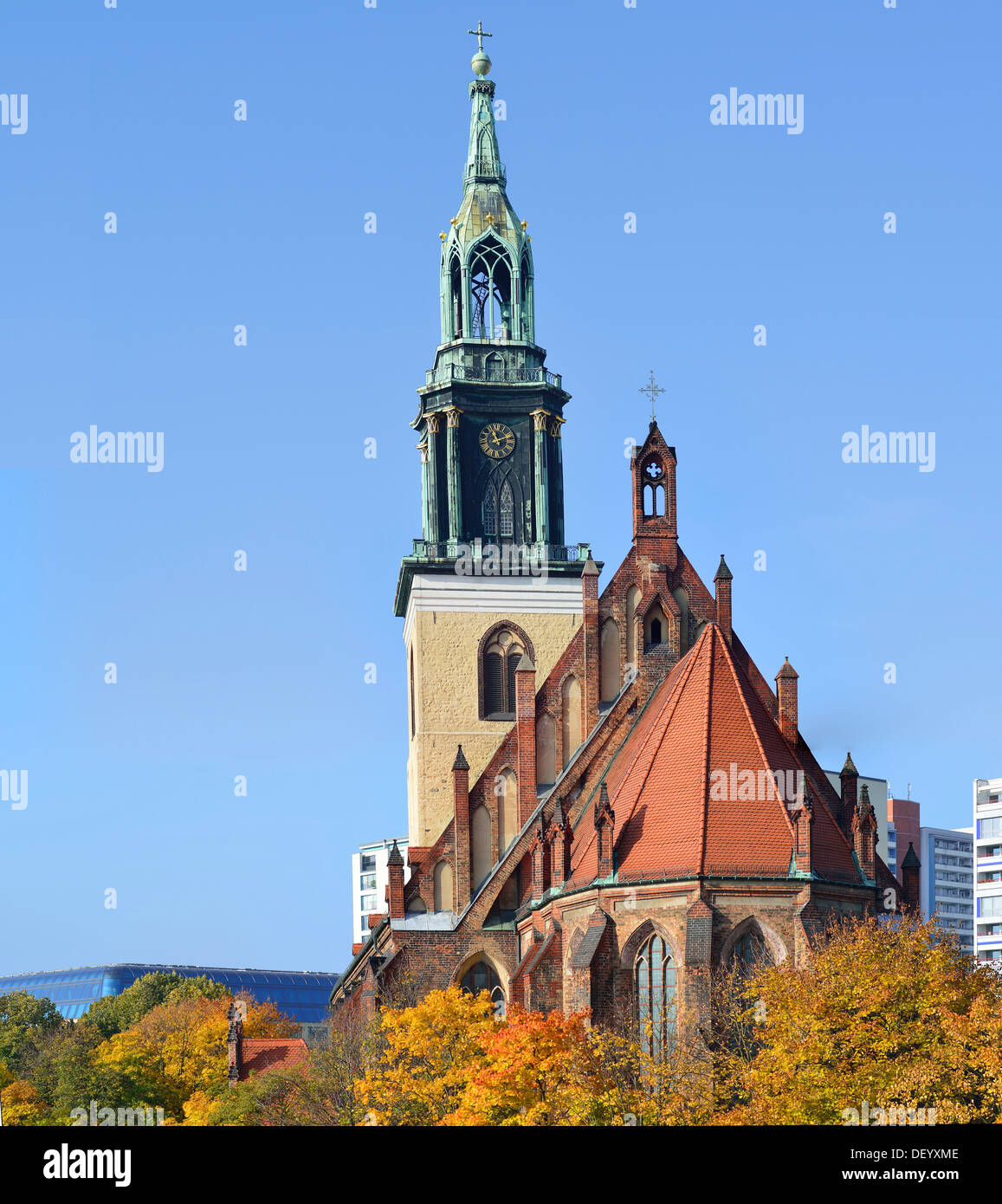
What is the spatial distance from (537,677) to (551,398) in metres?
12.7

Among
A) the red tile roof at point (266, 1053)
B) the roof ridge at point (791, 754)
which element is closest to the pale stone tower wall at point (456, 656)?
the roof ridge at point (791, 754)

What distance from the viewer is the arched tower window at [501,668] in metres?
75.5

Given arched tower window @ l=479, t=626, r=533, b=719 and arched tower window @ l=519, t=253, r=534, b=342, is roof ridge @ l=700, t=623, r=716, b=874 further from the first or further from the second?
arched tower window @ l=519, t=253, r=534, b=342

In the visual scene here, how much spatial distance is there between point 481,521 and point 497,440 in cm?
370

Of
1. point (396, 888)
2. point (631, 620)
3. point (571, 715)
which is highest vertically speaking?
point (631, 620)

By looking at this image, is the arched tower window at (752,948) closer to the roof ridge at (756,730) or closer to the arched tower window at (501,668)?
the roof ridge at (756,730)

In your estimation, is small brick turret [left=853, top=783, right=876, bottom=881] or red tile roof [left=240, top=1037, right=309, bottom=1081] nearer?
small brick turret [left=853, top=783, right=876, bottom=881]

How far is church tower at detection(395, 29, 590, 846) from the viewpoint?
7506 cm

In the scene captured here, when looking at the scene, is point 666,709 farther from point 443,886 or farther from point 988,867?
point 988,867

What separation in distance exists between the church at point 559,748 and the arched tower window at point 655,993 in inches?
2.9

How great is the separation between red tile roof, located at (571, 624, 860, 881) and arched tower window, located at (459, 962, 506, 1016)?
19.0 feet

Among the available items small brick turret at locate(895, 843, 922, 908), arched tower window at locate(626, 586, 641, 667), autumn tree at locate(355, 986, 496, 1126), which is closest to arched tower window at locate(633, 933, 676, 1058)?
autumn tree at locate(355, 986, 496, 1126)

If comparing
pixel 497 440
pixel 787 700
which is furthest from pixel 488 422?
pixel 787 700

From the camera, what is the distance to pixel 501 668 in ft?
250
